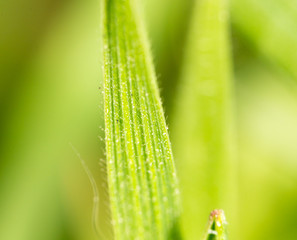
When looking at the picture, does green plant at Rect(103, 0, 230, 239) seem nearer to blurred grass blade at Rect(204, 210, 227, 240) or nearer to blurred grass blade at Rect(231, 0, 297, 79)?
blurred grass blade at Rect(204, 210, 227, 240)

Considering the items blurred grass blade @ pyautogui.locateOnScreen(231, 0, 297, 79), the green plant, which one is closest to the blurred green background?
blurred grass blade @ pyautogui.locateOnScreen(231, 0, 297, 79)

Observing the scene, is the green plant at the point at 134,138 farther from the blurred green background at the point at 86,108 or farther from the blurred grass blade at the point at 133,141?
the blurred green background at the point at 86,108

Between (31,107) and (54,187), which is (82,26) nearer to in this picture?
(31,107)

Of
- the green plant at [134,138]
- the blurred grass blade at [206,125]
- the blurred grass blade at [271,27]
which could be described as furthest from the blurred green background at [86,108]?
the green plant at [134,138]

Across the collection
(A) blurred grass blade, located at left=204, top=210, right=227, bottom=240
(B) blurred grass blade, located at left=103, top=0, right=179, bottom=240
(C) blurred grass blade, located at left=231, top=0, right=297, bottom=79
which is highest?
(C) blurred grass blade, located at left=231, top=0, right=297, bottom=79

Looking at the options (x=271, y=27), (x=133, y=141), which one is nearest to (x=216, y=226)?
(x=133, y=141)

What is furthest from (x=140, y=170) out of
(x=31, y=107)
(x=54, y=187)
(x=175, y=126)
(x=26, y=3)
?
(x=26, y=3)
